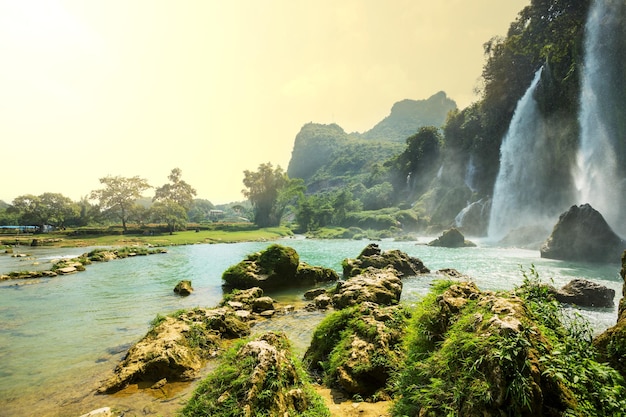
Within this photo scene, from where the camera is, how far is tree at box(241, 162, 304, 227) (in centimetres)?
10969

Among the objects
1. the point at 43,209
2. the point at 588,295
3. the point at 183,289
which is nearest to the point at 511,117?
the point at 588,295

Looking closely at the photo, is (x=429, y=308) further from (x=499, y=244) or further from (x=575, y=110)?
(x=575, y=110)

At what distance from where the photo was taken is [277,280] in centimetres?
2189

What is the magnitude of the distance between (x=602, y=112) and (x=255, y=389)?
53862 millimetres

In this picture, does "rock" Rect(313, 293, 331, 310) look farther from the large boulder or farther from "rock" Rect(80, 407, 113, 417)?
the large boulder

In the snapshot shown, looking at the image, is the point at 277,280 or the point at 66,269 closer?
the point at 277,280

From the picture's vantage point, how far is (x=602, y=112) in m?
39.3

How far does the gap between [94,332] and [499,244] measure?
52.2 meters

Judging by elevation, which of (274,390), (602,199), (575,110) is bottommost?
(274,390)

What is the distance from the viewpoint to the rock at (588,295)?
1468cm

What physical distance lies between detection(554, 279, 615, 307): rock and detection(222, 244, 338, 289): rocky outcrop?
14.4 meters

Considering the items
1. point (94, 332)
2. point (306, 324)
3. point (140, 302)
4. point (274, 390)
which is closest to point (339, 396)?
point (274, 390)

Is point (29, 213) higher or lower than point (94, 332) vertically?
higher

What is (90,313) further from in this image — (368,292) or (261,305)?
(368,292)
